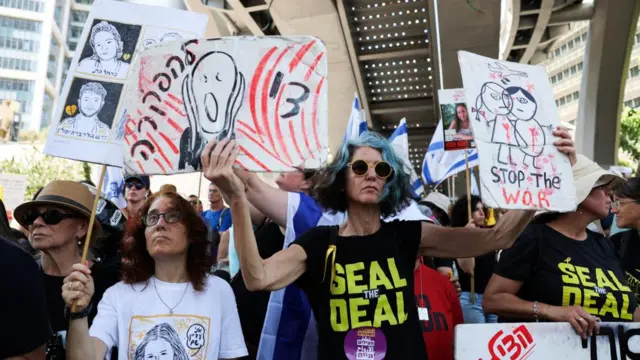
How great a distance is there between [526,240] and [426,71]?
1423 centimetres

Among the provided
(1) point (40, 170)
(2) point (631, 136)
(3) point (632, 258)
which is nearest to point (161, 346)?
Answer: (3) point (632, 258)

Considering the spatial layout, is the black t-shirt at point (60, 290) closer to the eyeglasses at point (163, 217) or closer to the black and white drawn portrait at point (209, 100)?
the eyeglasses at point (163, 217)

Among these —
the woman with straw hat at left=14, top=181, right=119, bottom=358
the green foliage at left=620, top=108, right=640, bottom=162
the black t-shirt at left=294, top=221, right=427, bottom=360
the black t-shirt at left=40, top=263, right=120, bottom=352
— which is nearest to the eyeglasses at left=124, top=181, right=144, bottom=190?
the woman with straw hat at left=14, top=181, right=119, bottom=358

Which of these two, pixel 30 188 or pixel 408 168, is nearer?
pixel 408 168

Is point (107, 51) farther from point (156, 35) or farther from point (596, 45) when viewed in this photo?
point (596, 45)

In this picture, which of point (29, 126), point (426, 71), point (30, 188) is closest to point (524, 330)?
point (426, 71)

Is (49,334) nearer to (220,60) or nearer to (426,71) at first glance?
(220,60)

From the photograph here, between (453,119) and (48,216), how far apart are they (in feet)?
12.4

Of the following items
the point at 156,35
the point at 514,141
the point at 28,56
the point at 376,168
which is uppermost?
the point at 28,56

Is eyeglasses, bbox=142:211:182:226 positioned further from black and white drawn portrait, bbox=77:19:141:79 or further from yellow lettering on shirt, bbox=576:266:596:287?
yellow lettering on shirt, bbox=576:266:596:287

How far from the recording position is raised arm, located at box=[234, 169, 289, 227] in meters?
2.87

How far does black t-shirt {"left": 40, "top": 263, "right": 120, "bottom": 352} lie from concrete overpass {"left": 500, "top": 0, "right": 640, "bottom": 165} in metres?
14.6

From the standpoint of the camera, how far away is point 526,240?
284cm

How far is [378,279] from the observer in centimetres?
235
